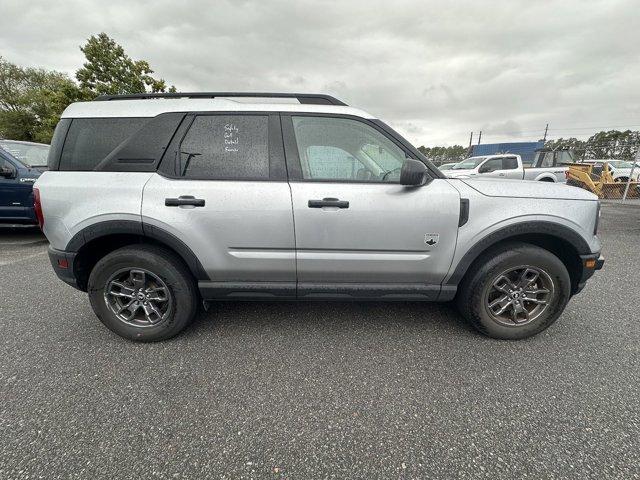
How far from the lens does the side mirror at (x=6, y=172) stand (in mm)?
4891

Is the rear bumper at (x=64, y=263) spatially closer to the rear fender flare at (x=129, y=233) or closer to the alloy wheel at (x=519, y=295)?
the rear fender flare at (x=129, y=233)

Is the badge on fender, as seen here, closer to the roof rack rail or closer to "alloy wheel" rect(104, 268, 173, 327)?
the roof rack rail

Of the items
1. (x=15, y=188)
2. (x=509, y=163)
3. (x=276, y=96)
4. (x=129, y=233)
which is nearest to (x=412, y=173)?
(x=276, y=96)

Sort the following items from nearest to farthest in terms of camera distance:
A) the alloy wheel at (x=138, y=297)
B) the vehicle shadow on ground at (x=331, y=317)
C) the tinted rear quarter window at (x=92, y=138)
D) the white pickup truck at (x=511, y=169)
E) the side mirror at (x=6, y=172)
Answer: the tinted rear quarter window at (x=92, y=138), the alloy wheel at (x=138, y=297), the vehicle shadow on ground at (x=331, y=317), the side mirror at (x=6, y=172), the white pickup truck at (x=511, y=169)

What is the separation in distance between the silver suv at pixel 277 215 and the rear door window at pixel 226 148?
0.01m

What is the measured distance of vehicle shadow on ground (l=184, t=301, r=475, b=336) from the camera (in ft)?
8.81

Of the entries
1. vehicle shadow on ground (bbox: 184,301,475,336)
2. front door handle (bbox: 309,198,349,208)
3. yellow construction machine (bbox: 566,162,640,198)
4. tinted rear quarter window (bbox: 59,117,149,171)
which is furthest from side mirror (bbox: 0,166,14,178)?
yellow construction machine (bbox: 566,162,640,198)

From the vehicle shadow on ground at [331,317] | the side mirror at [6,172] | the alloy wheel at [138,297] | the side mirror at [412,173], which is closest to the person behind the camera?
the side mirror at [412,173]

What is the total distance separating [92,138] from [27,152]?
5.10 meters

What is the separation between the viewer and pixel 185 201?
2168mm

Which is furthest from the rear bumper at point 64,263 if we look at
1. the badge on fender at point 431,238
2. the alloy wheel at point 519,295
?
the alloy wheel at point 519,295

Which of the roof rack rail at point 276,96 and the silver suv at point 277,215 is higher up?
the roof rack rail at point 276,96

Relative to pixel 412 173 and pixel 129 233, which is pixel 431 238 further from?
pixel 129 233

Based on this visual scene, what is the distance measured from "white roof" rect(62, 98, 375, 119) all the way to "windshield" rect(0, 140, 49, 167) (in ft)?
13.8
